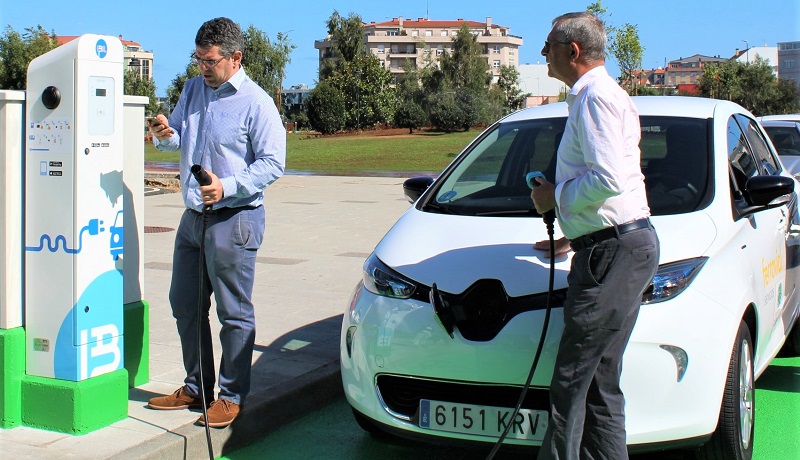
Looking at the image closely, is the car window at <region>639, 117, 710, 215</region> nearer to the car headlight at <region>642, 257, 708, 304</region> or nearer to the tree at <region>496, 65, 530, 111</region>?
the car headlight at <region>642, 257, 708, 304</region>

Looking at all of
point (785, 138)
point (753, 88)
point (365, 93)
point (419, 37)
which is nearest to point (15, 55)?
point (365, 93)

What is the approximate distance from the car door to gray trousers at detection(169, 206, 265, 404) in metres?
2.39

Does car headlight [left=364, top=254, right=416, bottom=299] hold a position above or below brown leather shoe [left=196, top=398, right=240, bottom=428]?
above

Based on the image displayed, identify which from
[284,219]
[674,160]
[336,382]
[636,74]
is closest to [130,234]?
[336,382]

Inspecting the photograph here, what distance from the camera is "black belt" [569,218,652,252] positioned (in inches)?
126

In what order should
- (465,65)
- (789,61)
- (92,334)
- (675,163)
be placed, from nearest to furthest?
(92,334), (675,163), (465,65), (789,61)

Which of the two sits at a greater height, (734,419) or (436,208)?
(436,208)

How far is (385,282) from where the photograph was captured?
400cm

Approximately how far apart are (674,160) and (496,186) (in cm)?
100

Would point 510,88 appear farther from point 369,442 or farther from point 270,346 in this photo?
point 369,442

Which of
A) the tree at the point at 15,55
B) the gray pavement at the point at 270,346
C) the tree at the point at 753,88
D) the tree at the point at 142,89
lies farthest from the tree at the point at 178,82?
the gray pavement at the point at 270,346

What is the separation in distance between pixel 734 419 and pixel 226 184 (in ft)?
8.02

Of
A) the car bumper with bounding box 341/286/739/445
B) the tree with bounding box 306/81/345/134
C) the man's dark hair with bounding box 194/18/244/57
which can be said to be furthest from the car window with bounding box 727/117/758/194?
the tree with bounding box 306/81/345/134

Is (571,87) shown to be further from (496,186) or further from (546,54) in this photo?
(496,186)
